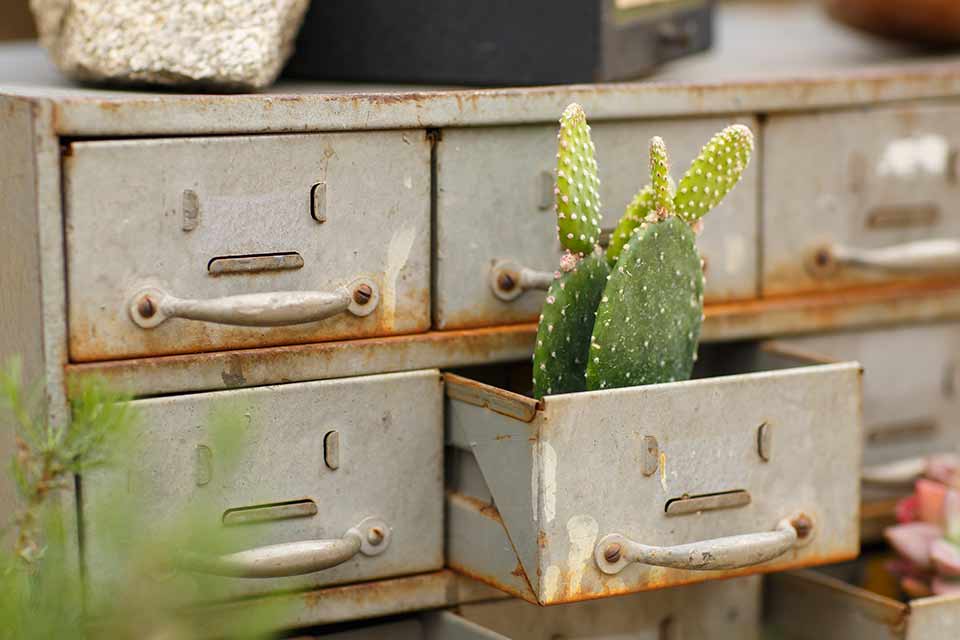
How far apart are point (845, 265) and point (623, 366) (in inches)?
16.1

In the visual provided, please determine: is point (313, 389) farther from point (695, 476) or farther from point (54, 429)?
point (695, 476)

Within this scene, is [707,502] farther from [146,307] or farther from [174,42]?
[174,42]

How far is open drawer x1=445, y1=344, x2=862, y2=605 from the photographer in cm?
119

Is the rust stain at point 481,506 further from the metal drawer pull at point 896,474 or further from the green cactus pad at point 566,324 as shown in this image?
the metal drawer pull at point 896,474

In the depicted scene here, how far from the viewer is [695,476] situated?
4.11ft

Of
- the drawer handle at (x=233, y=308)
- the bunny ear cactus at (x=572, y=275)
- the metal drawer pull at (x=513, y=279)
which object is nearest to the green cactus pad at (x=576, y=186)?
the bunny ear cactus at (x=572, y=275)

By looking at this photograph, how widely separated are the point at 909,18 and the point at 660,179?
73 centimetres

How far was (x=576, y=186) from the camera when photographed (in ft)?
3.92

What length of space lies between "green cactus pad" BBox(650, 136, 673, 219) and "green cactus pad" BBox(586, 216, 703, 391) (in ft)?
0.04

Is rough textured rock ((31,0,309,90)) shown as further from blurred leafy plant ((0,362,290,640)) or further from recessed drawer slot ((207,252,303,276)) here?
blurred leafy plant ((0,362,290,640))

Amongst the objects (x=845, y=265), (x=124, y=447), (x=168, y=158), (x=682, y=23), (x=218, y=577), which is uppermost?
(x=682, y=23)

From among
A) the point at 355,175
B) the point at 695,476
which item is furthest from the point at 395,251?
the point at 695,476

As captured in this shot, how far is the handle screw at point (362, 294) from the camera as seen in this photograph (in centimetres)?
126

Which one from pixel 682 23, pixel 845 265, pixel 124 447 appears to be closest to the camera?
pixel 124 447
